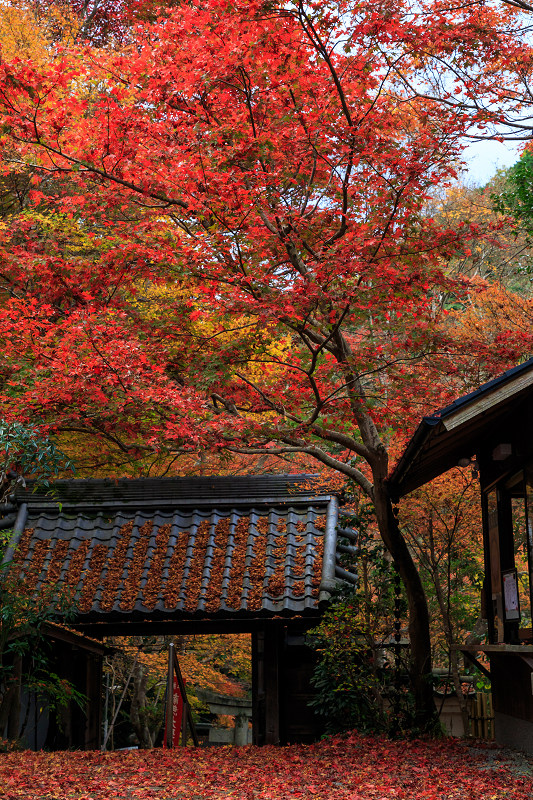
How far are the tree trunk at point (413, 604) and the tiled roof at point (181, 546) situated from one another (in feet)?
2.94

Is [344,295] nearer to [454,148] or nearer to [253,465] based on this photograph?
[454,148]

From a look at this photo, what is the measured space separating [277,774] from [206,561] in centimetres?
395

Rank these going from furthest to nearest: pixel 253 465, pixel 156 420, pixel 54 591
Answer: pixel 253 465 < pixel 156 420 < pixel 54 591

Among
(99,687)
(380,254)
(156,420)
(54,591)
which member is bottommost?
(99,687)

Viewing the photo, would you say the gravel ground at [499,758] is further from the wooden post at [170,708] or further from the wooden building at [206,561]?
the wooden post at [170,708]

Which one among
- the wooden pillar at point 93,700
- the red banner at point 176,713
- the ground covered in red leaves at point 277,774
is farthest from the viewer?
the wooden pillar at point 93,700

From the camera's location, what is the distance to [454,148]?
8.58 m

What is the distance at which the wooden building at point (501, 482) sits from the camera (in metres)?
6.39

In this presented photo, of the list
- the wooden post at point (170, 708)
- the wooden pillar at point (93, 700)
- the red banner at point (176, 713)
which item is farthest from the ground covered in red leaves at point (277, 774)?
the wooden pillar at point (93, 700)

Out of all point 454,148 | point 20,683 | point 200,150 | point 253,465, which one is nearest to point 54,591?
point 20,683

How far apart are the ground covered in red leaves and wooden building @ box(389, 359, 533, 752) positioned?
81cm

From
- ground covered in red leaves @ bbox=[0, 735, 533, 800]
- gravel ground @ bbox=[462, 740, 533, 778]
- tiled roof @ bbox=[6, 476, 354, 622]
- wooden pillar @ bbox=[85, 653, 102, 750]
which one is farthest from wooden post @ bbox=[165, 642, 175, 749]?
gravel ground @ bbox=[462, 740, 533, 778]

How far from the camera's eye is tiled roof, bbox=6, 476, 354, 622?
9.45 metres

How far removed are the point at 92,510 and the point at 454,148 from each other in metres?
7.34
